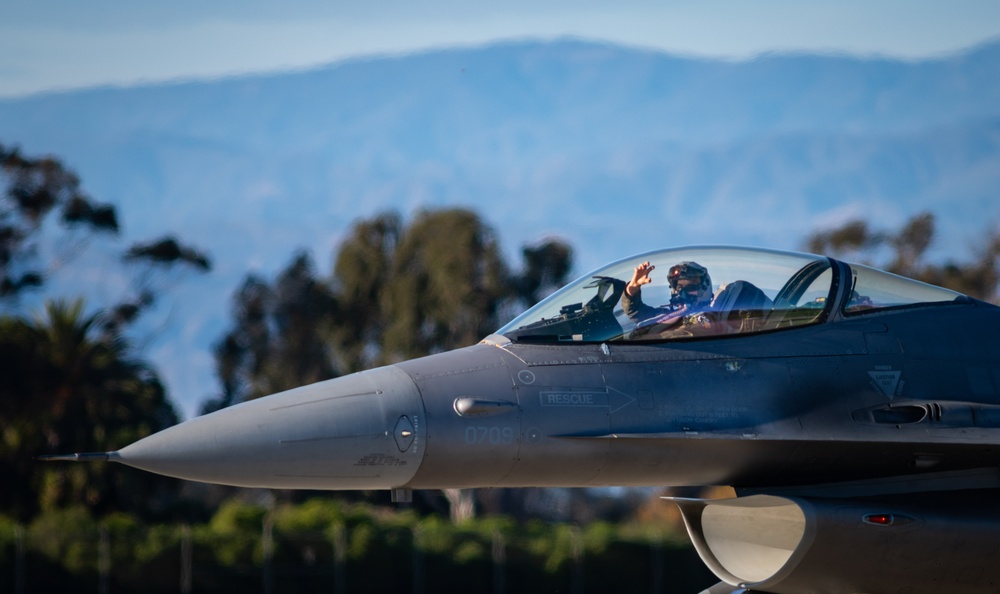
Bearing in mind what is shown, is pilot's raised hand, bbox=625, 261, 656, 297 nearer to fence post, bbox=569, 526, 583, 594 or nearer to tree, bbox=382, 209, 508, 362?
fence post, bbox=569, 526, 583, 594

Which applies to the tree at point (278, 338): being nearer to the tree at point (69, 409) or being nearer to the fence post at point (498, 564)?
the tree at point (69, 409)

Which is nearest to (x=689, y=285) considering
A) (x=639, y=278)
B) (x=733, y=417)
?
(x=639, y=278)

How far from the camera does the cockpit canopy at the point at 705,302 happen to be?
777 centimetres

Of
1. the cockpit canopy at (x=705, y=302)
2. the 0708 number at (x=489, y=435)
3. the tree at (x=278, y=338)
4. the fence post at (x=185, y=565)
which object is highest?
the tree at (x=278, y=338)

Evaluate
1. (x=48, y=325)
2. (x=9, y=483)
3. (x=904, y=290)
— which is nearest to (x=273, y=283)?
(x=48, y=325)

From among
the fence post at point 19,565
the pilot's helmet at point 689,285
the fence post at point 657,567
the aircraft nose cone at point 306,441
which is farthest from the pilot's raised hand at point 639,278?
the fence post at point 657,567

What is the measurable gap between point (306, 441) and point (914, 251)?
Result: 125ft

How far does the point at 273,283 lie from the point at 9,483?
14195 millimetres

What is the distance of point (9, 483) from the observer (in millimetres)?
26312

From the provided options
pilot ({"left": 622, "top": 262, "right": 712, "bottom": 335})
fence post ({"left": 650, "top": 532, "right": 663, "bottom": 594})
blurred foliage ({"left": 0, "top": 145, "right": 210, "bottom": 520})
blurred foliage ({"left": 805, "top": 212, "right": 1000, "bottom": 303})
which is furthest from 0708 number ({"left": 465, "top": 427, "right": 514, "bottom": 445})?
blurred foliage ({"left": 805, "top": 212, "right": 1000, "bottom": 303})

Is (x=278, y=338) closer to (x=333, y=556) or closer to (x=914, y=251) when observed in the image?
(x=333, y=556)

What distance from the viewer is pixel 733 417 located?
25.1 feet

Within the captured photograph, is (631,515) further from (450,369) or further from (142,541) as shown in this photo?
(450,369)

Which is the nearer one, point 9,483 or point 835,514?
point 835,514
